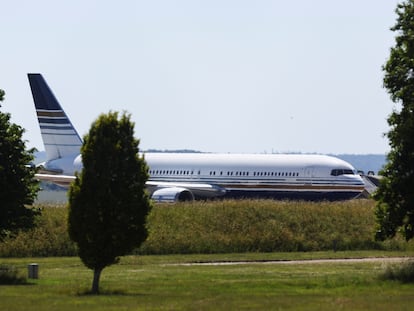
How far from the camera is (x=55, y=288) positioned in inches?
1464

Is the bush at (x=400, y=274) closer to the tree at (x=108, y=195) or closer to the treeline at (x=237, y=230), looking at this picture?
the tree at (x=108, y=195)

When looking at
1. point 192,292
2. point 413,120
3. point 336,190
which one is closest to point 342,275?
point 413,120

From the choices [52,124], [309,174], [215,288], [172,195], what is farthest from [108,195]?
[52,124]

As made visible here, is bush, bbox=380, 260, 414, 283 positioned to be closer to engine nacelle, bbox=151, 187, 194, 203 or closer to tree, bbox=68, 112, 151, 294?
tree, bbox=68, 112, 151, 294

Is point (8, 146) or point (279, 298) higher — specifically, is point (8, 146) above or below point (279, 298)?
above

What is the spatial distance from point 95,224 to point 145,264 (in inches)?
601

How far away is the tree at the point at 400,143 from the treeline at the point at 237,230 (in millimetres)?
18403

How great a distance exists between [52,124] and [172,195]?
17.4 metres

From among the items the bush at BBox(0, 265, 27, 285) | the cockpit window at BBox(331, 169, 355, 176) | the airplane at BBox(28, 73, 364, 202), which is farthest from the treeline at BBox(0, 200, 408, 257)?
the bush at BBox(0, 265, 27, 285)

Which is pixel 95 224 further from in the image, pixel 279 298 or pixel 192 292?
pixel 279 298

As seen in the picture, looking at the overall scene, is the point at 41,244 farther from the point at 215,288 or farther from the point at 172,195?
the point at 172,195

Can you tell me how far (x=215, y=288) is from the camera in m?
36.8

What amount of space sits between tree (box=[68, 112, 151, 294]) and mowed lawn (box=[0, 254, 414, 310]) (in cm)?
155

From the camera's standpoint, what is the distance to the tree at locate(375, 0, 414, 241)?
4188 centimetres
